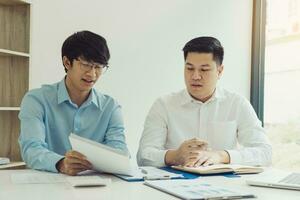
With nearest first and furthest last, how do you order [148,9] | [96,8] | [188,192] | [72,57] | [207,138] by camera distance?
[188,192]
[72,57]
[207,138]
[96,8]
[148,9]

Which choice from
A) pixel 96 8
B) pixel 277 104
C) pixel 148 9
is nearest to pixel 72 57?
pixel 96 8

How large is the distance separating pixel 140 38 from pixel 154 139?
4.67ft

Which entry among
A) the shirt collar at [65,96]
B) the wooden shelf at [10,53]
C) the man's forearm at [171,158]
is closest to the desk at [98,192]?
the man's forearm at [171,158]

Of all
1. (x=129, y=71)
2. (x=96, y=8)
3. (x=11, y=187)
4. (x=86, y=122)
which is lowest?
(x=11, y=187)

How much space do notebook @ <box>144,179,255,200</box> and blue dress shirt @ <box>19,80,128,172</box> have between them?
59cm

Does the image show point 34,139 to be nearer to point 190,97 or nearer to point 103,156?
point 103,156

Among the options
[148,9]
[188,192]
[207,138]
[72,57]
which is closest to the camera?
[188,192]

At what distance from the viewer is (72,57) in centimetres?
206

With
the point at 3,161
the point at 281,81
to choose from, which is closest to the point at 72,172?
the point at 3,161

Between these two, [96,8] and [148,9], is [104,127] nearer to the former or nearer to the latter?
[96,8]

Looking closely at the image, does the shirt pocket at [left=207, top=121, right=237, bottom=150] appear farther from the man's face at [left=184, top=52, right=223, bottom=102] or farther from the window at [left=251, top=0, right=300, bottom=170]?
the window at [left=251, top=0, right=300, bottom=170]

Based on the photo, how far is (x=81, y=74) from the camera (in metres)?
2.04

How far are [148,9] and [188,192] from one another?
2.41 metres

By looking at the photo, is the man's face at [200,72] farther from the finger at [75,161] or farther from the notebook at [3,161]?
the notebook at [3,161]
